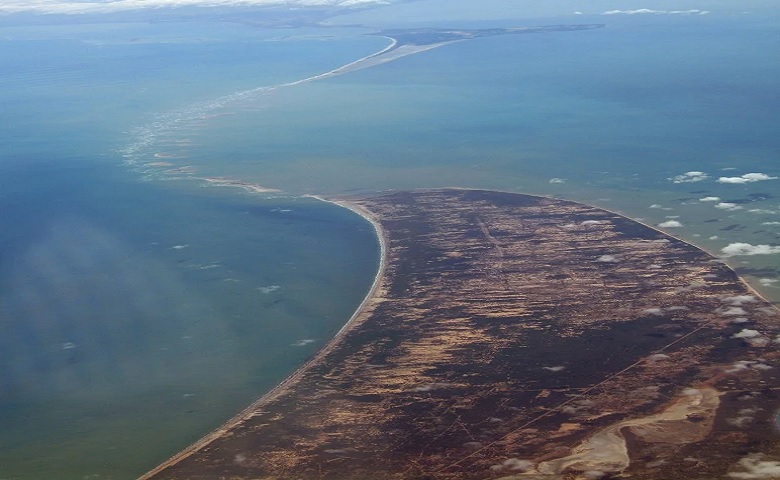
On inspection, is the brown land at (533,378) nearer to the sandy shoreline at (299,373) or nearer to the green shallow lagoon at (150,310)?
the sandy shoreline at (299,373)

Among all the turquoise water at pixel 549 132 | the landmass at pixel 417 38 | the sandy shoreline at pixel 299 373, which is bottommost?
the sandy shoreline at pixel 299 373

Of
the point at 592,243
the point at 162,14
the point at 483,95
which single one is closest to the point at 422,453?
the point at 592,243

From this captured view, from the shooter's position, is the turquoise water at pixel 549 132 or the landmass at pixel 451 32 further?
the landmass at pixel 451 32

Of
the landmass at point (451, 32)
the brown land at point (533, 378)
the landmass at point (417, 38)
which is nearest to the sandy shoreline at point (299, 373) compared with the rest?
the brown land at point (533, 378)

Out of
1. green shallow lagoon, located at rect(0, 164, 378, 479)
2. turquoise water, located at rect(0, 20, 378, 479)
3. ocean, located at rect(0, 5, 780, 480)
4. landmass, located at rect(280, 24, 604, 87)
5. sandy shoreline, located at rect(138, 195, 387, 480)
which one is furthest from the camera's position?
landmass, located at rect(280, 24, 604, 87)

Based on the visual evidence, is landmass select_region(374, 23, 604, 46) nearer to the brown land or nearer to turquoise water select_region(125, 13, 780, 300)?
turquoise water select_region(125, 13, 780, 300)

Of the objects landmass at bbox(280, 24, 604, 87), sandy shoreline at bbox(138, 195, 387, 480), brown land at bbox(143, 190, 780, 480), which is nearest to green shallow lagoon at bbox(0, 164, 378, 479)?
sandy shoreline at bbox(138, 195, 387, 480)
